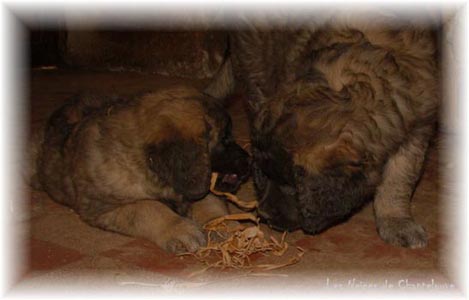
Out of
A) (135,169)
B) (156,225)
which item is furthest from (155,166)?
(156,225)

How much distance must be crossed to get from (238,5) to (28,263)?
1.97 meters

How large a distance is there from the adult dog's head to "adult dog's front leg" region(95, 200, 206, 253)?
0.15m

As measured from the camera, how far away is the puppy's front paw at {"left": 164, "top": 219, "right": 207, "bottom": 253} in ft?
10.6

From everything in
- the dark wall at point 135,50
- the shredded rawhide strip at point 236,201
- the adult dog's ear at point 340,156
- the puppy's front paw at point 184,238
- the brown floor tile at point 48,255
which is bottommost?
the brown floor tile at point 48,255

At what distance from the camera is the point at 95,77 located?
906 centimetres

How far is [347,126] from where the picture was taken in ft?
9.46

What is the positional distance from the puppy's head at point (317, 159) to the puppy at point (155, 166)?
15.3 inches

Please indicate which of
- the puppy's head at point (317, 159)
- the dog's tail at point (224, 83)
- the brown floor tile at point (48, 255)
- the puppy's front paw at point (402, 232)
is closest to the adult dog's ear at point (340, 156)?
the puppy's head at point (317, 159)

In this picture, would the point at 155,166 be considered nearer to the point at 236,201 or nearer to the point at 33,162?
the point at 236,201

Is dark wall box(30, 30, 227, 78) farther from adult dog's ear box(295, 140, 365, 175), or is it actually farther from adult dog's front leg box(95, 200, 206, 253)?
adult dog's ear box(295, 140, 365, 175)

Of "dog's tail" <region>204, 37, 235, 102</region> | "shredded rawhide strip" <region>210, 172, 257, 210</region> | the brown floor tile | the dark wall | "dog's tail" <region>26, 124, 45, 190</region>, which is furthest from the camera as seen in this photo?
the dark wall

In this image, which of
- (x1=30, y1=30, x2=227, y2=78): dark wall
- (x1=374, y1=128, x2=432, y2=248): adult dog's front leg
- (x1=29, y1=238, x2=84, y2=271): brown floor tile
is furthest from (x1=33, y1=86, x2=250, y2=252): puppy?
(x1=30, y1=30, x2=227, y2=78): dark wall

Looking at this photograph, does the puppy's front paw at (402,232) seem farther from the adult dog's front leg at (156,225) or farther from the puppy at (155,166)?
the adult dog's front leg at (156,225)

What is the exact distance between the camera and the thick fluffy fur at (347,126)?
2869mm
